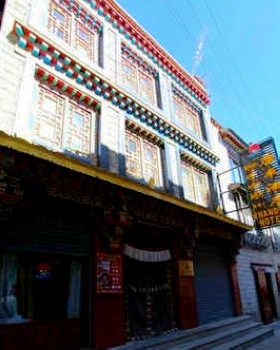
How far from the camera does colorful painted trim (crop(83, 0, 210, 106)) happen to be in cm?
1023

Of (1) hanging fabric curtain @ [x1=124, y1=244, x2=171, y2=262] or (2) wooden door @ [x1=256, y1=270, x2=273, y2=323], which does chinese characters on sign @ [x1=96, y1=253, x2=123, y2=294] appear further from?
(2) wooden door @ [x1=256, y1=270, x2=273, y2=323]

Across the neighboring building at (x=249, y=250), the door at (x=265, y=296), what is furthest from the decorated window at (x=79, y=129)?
the door at (x=265, y=296)

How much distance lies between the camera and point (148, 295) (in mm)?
8031

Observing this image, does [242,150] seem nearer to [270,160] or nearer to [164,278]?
[270,160]

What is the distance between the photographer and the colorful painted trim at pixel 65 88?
7348mm

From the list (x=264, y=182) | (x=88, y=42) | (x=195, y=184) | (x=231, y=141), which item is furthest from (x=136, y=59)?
(x=264, y=182)

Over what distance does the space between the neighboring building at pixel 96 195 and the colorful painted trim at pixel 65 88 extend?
0.03m

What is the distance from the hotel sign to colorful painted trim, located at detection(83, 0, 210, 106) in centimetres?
415

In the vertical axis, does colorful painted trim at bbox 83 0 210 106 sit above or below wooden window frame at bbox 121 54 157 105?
above

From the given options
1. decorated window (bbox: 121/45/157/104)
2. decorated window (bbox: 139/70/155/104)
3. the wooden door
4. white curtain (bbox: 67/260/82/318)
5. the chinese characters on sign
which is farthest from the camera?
the wooden door

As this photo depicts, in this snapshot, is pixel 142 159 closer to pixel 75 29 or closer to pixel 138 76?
pixel 138 76

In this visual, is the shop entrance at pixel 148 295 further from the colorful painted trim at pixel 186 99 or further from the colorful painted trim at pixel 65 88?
the colorful painted trim at pixel 186 99

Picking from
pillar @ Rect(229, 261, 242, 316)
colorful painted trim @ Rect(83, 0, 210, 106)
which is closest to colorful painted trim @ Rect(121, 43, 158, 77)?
colorful painted trim @ Rect(83, 0, 210, 106)

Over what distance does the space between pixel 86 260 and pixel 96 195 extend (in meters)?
1.58
